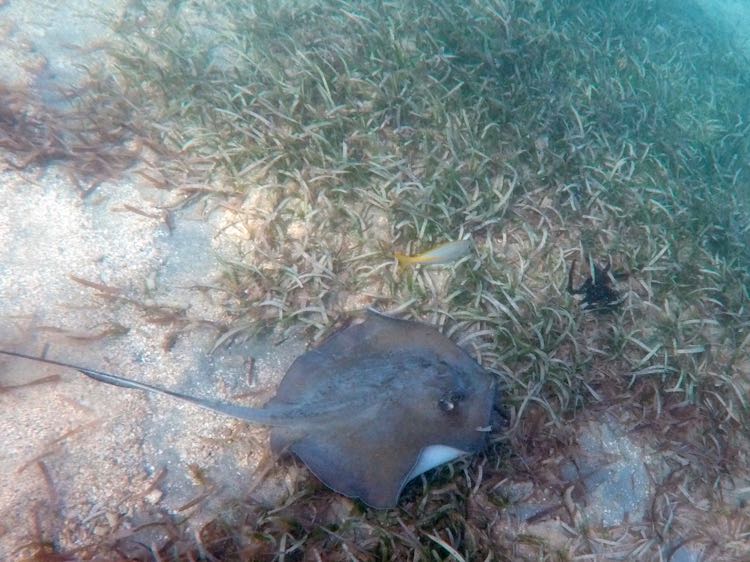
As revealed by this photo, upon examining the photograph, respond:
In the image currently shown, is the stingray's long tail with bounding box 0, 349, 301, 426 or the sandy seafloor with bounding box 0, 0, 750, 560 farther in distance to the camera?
the sandy seafloor with bounding box 0, 0, 750, 560

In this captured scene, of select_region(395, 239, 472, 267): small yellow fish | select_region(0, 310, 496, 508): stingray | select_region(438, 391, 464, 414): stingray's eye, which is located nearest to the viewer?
select_region(0, 310, 496, 508): stingray

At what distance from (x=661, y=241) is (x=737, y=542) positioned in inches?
115

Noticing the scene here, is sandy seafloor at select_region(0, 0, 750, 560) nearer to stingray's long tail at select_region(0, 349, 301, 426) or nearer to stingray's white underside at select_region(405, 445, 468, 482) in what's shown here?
stingray's long tail at select_region(0, 349, 301, 426)

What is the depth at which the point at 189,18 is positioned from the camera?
250 inches

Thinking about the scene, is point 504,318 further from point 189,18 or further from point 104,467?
point 189,18

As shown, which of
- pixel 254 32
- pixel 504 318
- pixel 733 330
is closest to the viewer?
pixel 504 318

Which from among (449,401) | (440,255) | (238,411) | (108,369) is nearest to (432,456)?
(449,401)

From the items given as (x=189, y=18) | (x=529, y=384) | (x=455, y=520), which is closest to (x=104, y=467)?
(x=455, y=520)

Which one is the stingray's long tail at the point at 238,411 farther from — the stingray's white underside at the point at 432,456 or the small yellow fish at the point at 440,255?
the small yellow fish at the point at 440,255

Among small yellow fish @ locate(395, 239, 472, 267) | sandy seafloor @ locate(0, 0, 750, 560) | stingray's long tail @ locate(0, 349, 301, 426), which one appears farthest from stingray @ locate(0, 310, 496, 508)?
small yellow fish @ locate(395, 239, 472, 267)

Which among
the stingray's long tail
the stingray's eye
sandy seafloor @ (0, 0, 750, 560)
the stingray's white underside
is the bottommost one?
sandy seafloor @ (0, 0, 750, 560)

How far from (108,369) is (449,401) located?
2.63 meters

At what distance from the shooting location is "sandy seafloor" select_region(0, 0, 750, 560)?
303 cm

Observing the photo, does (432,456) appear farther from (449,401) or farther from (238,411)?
(238,411)
